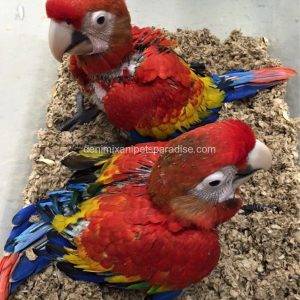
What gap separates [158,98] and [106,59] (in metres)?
0.16

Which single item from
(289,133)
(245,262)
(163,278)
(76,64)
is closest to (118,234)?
(163,278)

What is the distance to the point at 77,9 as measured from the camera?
1103 millimetres

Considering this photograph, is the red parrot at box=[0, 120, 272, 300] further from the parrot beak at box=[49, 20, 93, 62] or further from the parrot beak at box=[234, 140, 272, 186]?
the parrot beak at box=[49, 20, 93, 62]

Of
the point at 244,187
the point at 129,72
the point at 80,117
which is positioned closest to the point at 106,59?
the point at 129,72

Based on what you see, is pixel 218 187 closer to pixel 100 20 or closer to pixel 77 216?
pixel 77 216

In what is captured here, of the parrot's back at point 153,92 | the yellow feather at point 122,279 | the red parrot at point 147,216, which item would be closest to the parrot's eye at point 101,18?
the parrot's back at point 153,92

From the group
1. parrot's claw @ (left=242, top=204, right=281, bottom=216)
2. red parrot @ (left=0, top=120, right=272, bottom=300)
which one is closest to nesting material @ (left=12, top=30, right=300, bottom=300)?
parrot's claw @ (left=242, top=204, right=281, bottom=216)

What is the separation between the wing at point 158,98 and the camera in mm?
1239

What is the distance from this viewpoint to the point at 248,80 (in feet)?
4.77

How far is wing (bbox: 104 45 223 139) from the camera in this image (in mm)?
1239

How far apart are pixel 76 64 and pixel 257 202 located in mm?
608

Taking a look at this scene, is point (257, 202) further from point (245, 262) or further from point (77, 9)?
point (77, 9)

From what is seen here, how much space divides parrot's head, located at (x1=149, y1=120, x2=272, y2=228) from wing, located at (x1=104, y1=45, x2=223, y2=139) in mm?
280

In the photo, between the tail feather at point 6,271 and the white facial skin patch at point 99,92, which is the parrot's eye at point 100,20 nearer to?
the white facial skin patch at point 99,92
